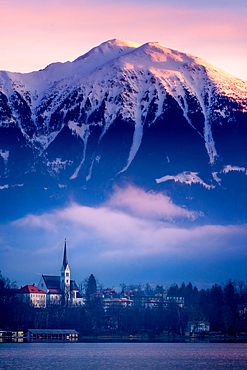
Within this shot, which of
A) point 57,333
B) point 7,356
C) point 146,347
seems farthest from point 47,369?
point 57,333

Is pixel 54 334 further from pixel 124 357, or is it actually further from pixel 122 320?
pixel 124 357

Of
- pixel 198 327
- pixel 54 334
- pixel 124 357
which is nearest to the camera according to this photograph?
pixel 124 357

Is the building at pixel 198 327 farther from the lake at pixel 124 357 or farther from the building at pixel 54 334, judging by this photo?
the lake at pixel 124 357

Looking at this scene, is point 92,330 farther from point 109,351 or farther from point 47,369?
point 47,369

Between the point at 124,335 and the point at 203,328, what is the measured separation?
18439mm

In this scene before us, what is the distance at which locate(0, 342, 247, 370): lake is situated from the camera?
10381 centimetres

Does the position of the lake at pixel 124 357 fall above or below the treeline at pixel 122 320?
below

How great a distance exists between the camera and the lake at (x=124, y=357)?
341ft

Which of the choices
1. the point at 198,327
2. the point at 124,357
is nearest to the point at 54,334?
the point at 198,327

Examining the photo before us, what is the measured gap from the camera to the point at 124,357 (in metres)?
119

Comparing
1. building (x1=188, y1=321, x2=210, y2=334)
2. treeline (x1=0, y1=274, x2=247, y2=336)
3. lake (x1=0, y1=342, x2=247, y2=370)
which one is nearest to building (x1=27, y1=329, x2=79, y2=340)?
treeline (x1=0, y1=274, x2=247, y2=336)

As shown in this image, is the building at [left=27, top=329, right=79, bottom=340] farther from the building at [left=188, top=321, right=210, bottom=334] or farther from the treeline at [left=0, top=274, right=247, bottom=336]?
the building at [left=188, top=321, right=210, bottom=334]

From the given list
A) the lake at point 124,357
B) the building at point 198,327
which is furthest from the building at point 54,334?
the lake at point 124,357

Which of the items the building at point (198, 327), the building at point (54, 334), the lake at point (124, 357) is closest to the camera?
the lake at point (124, 357)
